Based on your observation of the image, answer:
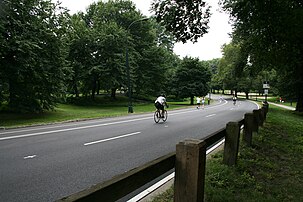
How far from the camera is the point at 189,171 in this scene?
2758 millimetres

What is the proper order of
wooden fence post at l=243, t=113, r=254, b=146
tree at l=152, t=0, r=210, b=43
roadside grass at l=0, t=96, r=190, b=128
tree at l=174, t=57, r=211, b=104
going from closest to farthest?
wooden fence post at l=243, t=113, r=254, b=146 → tree at l=152, t=0, r=210, b=43 → roadside grass at l=0, t=96, r=190, b=128 → tree at l=174, t=57, r=211, b=104

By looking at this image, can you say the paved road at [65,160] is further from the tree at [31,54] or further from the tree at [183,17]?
the tree at [31,54]

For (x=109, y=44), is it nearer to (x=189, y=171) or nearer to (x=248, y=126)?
(x=248, y=126)

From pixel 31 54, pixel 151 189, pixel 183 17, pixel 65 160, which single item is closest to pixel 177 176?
pixel 151 189

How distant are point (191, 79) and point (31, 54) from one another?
121 feet

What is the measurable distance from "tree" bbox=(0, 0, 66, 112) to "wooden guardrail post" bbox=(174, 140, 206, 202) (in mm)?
15956

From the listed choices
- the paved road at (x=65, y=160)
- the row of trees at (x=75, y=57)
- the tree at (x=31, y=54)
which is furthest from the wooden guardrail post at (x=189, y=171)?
the tree at (x=31, y=54)

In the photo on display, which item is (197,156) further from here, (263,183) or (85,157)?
(85,157)

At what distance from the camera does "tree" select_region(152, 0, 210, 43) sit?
33.9ft

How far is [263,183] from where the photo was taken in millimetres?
4719

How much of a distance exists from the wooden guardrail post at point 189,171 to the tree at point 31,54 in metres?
16.0

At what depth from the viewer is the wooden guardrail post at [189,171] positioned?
A: 2.73m

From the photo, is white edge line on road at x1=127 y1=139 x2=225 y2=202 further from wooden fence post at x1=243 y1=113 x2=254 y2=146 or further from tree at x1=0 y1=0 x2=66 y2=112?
→ tree at x1=0 y1=0 x2=66 y2=112

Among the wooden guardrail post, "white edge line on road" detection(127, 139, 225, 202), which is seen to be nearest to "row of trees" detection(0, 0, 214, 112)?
"white edge line on road" detection(127, 139, 225, 202)
